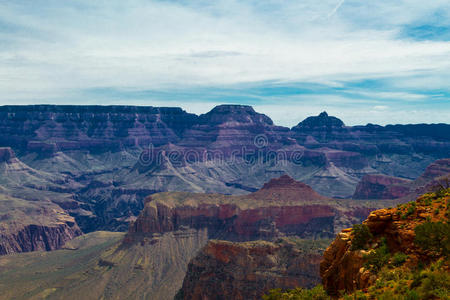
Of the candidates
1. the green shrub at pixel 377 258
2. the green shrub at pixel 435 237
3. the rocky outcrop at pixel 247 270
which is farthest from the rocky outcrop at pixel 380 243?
the rocky outcrop at pixel 247 270

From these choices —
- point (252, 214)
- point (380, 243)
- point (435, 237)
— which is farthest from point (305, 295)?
point (252, 214)

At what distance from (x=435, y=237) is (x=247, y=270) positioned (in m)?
78.1

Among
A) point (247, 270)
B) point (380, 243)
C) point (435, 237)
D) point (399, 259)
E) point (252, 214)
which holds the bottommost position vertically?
point (247, 270)

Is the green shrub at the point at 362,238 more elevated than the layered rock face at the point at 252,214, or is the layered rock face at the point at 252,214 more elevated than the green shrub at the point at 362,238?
the green shrub at the point at 362,238

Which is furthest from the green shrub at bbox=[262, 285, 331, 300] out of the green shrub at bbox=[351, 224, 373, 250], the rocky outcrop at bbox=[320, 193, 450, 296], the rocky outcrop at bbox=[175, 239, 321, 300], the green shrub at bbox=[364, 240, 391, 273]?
the rocky outcrop at bbox=[175, 239, 321, 300]

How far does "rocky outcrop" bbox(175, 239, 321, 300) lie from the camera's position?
100125 millimetres

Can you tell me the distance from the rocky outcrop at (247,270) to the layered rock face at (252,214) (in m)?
48.6

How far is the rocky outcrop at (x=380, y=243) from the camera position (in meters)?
30.5

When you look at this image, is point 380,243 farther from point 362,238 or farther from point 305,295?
point 305,295

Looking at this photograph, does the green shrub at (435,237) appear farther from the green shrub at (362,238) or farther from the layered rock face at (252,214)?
the layered rock face at (252,214)

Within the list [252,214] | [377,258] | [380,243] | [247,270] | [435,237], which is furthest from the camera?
[252,214]

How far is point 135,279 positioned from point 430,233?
413 ft

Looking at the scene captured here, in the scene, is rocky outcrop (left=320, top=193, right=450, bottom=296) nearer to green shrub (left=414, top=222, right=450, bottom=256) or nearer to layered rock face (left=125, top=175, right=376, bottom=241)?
green shrub (left=414, top=222, right=450, bottom=256)

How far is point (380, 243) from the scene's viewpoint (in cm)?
3266
